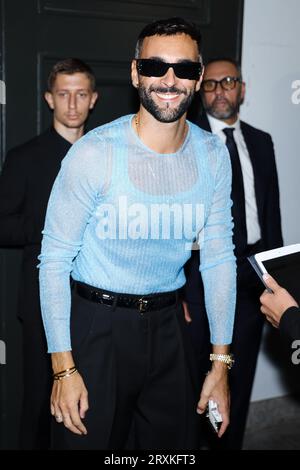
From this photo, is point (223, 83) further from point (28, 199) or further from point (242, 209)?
point (28, 199)

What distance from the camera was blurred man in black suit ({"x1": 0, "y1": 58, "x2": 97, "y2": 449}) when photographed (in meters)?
2.77

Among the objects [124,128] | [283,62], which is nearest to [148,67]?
[124,128]

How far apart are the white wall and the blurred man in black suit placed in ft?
3.09

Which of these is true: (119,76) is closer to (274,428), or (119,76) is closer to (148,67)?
(148,67)

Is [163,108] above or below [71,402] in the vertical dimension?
above

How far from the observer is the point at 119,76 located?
312 centimetres

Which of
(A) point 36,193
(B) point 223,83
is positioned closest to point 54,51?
(A) point 36,193

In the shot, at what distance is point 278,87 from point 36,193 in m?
1.49

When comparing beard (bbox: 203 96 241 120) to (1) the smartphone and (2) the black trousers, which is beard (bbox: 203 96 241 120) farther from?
(1) the smartphone

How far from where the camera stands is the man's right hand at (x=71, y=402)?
1.92m

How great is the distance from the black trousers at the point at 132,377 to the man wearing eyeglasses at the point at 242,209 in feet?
3.26

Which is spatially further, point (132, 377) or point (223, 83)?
point (223, 83)

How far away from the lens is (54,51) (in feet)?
9.65

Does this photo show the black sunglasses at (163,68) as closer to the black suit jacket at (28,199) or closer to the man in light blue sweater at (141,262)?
the man in light blue sweater at (141,262)
